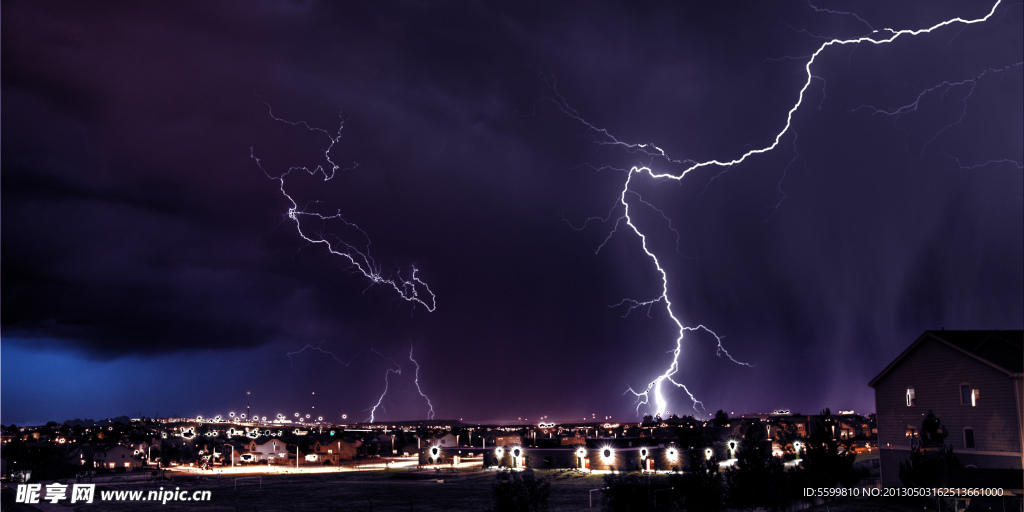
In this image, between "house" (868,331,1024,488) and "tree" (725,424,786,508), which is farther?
"house" (868,331,1024,488)

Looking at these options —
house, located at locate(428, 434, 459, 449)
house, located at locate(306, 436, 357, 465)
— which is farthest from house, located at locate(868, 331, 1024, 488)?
house, located at locate(306, 436, 357, 465)

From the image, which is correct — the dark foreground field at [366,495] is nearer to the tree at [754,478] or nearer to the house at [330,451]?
the tree at [754,478]

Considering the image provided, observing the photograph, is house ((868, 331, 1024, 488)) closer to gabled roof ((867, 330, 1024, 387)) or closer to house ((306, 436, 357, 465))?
gabled roof ((867, 330, 1024, 387))

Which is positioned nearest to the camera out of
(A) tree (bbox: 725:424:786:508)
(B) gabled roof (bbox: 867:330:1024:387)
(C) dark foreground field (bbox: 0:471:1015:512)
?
(A) tree (bbox: 725:424:786:508)

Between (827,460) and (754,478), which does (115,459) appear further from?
(754,478)

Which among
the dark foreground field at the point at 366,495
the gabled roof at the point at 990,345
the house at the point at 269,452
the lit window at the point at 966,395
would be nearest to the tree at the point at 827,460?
the dark foreground field at the point at 366,495

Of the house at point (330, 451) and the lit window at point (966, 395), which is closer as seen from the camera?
the lit window at point (966, 395)

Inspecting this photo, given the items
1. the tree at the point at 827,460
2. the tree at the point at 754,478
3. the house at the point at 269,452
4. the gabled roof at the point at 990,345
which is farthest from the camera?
the house at the point at 269,452

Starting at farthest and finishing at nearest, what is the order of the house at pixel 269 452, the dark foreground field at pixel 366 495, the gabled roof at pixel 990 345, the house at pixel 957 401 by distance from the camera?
the house at pixel 269 452 < the dark foreground field at pixel 366 495 < the gabled roof at pixel 990 345 < the house at pixel 957 401

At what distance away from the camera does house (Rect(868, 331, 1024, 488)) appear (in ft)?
78.7

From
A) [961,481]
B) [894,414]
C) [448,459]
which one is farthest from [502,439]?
[961,481]

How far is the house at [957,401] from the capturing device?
23984 mm

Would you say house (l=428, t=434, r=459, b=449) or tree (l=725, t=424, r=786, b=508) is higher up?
tree (l=725, t=424, r=786, b=508)

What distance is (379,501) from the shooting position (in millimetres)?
33219
